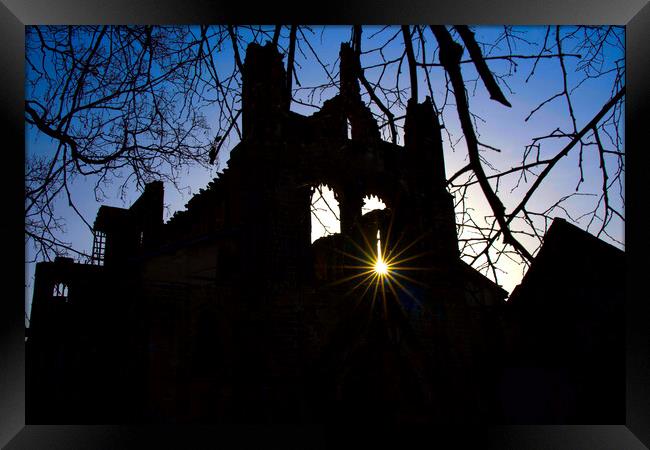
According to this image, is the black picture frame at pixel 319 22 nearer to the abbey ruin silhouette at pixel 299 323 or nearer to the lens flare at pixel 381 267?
the abbey ruin silhouette at pixel 299 323

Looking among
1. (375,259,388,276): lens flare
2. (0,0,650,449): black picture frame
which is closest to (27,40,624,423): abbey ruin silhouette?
(375,259,388,276): lens flare

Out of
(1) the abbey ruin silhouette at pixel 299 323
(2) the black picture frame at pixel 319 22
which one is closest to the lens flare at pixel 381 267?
Result: (1) the abbey ruin silhouette at pixel 299 323

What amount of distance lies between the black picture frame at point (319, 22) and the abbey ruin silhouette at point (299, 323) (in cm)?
577

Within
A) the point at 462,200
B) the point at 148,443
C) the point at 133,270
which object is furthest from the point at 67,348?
the point at 462,200

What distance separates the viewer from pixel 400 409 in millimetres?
12992

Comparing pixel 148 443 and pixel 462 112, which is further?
pixel 462 112

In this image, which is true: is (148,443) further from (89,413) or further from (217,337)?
(89,413)

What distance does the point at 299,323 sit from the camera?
11.7 meters

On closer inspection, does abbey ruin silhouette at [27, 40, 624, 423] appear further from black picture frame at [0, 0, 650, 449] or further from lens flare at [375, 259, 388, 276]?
black picture frame at [0, 0, 650, 449]

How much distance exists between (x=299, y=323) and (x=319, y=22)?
30.6 ft

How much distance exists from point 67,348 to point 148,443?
13355mm

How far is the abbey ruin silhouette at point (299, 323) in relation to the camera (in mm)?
9922

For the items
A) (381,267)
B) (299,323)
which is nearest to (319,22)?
(299,323)

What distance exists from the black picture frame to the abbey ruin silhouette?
5.77m
